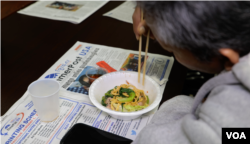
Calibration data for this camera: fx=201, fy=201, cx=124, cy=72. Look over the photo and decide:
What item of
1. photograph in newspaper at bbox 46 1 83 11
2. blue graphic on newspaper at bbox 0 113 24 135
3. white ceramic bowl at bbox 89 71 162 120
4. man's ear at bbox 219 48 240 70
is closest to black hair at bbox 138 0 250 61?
man's ear at bbox 219 48 240 70

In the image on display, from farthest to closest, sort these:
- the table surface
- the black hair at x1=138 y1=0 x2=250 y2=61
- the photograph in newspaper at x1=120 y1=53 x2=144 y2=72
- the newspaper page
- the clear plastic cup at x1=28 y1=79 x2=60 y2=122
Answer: the newspaper page
the photograph in newspaper at x1=120 y1=53 x2=144 y2=72
the table surface
the clear plastic cup at x1=28 y1=79 x2=60 y2=122
the black hair at x1=138 y1=0 x2=250 y2=61

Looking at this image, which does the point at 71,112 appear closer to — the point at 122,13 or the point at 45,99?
the point at 45,99

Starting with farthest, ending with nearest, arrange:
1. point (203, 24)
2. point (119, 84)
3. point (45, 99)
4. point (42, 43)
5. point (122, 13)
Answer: point (122, 13), point (42, 43), point (119, 84), point (45, 99), point (203, 24)

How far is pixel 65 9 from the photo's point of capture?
1325 millimetres

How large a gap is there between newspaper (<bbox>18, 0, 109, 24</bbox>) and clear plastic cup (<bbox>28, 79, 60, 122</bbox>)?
0.61 metres

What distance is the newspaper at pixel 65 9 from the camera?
4.12ft

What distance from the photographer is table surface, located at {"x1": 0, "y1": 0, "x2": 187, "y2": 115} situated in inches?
31.5

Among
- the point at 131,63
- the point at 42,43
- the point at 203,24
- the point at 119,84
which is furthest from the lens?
the point at 42,43

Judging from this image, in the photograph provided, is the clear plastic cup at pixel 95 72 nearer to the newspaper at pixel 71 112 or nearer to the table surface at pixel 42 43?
the newspaper at pixel 71 112

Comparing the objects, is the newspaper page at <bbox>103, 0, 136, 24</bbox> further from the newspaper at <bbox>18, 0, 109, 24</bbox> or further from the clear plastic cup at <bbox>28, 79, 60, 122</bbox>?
the clear plastic cup at <bbox>28, 79, 60, 122</bbox>

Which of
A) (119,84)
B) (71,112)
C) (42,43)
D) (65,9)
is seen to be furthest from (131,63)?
(65,9)

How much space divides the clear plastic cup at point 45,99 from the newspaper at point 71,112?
0.09 ft

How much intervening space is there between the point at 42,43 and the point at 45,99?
50cm

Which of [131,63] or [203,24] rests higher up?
[203,24]
